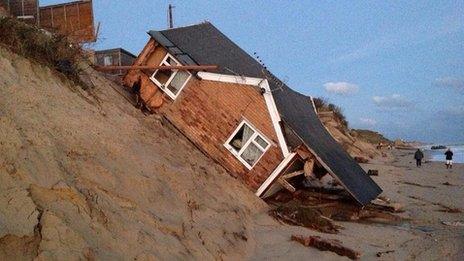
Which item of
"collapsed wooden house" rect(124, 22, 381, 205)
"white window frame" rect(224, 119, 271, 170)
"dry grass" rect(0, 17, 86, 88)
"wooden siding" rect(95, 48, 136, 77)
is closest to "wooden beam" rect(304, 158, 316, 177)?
"collapsed wooden house" rect(124, 22, 381, 205)

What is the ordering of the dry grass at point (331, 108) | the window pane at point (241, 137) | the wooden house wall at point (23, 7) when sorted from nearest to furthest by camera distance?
the window pane at point (241, 137) < the wooden house wall at point (23, 7) < the dry grass at point (331, 108)

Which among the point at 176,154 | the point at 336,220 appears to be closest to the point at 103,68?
the point at 176,154

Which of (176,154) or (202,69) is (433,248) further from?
(202,69)

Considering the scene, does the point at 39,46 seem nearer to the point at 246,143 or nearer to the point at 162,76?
the point at 162,76

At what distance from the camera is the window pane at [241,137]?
48.2 feet

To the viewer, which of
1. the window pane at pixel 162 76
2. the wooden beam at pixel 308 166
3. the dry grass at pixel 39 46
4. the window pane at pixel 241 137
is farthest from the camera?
the window pane at pixel 162 76

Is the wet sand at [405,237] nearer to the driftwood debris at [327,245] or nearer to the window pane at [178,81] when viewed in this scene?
the driftwood debris at [327,245]

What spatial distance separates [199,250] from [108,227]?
176 cm

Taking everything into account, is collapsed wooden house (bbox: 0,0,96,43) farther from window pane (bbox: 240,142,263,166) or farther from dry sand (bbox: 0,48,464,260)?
window pane (bbox: 240,142,263,166)

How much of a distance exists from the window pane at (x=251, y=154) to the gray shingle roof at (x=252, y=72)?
1.37m

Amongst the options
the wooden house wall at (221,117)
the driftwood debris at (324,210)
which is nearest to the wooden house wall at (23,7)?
the wooden house wall at (221,117)

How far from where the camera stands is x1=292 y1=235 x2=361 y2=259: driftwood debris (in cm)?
923

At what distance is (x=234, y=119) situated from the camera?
48.3ft

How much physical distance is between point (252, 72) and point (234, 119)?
13.3 ft
